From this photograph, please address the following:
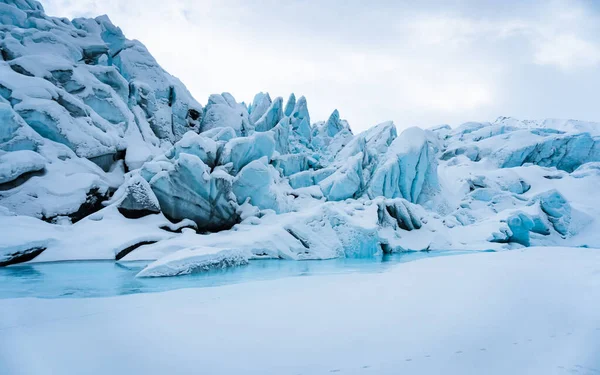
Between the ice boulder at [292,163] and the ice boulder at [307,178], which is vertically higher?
the ice boulder at [292,163]

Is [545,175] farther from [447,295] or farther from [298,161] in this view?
[447,295]

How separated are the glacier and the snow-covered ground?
132 inches

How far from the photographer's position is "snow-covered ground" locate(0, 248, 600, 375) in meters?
1.88

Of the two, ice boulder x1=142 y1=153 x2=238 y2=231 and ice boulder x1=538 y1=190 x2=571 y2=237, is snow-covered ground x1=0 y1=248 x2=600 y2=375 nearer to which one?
ice boulder x1=142 y1=153 x2=238 y2=231

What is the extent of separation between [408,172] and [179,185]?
52.3 feet

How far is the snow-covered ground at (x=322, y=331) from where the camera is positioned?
188 centimetres

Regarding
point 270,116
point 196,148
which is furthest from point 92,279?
point 270,116

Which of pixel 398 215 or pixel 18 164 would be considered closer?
pixel 18 164

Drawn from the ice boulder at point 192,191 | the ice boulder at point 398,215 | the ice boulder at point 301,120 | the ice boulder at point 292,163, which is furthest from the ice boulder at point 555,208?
the ice boulder at point 301,120

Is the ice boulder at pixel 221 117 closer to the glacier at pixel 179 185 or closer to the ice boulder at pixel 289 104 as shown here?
the glacier at pixel 179 185

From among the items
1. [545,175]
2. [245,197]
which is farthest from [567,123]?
[245,197]

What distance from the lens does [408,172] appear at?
2180 centimetres

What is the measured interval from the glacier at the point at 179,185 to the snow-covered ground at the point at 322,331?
11.0 ft

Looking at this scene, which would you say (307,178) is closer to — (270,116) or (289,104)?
(270,116)
